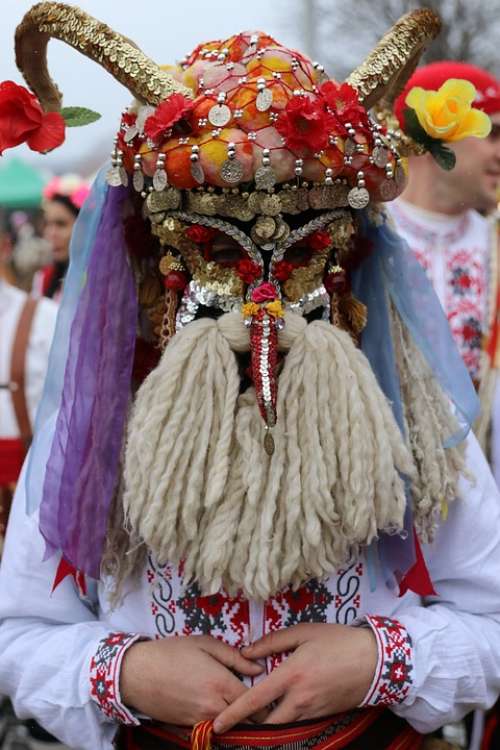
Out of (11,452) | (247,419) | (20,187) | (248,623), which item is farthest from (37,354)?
(20,187)

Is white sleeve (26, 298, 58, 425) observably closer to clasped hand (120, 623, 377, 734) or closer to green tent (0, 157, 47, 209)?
clasped hand (120, 623, 377, 734)

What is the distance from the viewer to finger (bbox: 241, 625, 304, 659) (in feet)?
6.84

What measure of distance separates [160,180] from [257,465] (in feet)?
1.77

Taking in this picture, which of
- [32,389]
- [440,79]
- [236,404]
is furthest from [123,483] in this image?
[32,389]

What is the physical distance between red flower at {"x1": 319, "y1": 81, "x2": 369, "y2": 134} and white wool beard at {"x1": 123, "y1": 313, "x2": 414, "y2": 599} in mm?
381

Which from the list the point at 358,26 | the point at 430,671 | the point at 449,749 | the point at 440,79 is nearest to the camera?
the point at 430,671

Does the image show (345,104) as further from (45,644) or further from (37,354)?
(37,354)

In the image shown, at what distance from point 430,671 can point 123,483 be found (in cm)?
68

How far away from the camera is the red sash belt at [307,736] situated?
6.77ft

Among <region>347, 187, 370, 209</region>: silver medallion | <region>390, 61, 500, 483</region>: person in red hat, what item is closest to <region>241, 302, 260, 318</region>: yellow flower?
<region>347, 187, 370, 209</region>: silver medallion

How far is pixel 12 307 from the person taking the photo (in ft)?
15.4

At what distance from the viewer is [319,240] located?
205 centimetres

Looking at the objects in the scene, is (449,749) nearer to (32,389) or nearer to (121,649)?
(121,649)

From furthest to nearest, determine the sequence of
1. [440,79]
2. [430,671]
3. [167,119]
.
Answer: [440,79] < [430,671] < [167,119]
